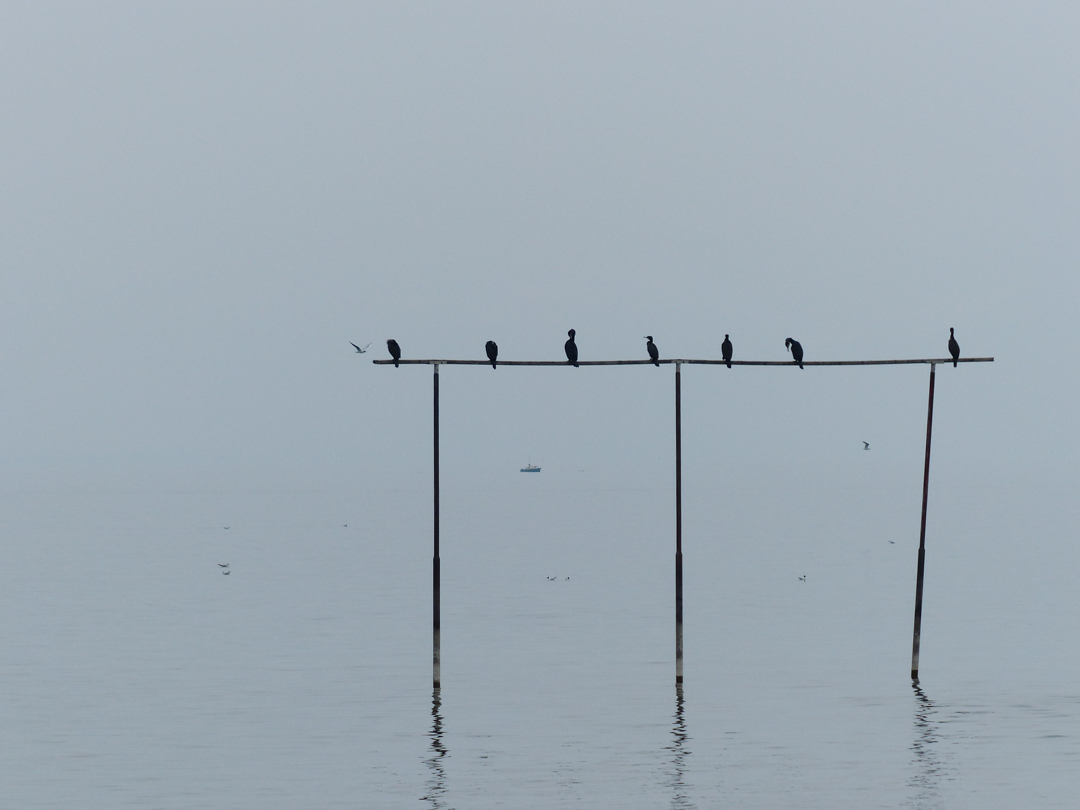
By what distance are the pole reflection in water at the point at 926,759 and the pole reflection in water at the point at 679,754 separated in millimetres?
4611

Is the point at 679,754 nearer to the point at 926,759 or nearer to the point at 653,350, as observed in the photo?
the point at 926,759

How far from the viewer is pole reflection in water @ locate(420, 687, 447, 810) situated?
26430 mm

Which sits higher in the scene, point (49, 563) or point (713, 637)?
point (713, 637)

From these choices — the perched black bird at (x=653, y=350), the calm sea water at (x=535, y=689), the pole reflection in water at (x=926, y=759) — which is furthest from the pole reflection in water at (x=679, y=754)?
the perched black bird at (x=653, y=350)

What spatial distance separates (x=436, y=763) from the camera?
2983 cm

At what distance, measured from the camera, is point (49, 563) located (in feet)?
312

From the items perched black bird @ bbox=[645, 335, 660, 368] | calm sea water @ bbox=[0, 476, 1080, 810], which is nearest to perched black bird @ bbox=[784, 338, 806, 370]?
perched black bird @ bbox=[645, 335, 660, 368]

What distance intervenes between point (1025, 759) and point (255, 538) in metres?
103

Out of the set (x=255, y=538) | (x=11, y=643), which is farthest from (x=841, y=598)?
(x=255, y=538)

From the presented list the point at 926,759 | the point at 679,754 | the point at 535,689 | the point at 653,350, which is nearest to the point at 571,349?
the point at 653,350

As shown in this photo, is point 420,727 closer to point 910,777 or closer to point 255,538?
point 910,777

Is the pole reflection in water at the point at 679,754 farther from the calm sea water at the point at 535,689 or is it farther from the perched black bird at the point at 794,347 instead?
the perched black bird at the point at 794,347

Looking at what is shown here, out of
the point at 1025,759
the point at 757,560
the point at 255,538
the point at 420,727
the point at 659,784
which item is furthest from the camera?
the point at 255,538

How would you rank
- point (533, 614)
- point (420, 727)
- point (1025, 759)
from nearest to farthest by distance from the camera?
point (1025, 759) < point (420, 727) < point (533, 614)
